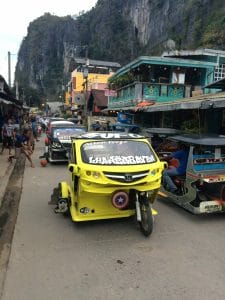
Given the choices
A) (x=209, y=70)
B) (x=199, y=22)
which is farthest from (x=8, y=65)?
(x=199, y=22)

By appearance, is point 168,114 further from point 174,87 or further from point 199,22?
point 199,22

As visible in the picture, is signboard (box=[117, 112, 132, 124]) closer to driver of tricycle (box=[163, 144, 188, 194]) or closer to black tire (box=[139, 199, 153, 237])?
driver of tricycle (box=[163, 144, 188, 194])

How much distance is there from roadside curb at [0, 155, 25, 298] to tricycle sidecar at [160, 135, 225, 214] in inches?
144

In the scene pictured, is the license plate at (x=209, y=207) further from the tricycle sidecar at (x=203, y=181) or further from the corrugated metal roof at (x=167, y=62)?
the corrugated metal roof at (x=167, y=62)

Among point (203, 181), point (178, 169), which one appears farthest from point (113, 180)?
point (178, 169)

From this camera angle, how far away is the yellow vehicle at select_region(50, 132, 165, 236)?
578cm

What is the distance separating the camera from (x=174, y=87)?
2200 centimetres

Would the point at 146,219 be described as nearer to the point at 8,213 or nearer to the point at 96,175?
the point at 96,175

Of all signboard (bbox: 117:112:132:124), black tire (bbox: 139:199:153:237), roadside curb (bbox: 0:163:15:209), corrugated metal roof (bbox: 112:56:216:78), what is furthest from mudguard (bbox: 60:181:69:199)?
signboard (bbox: 117:112:132:124)

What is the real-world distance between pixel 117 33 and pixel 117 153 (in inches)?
3994

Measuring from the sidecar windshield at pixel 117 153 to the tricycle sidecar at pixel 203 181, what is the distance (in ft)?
3.36

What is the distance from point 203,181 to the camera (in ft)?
21.8

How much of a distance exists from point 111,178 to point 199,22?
206 feet

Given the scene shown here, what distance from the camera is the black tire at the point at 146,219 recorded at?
5.79 m
